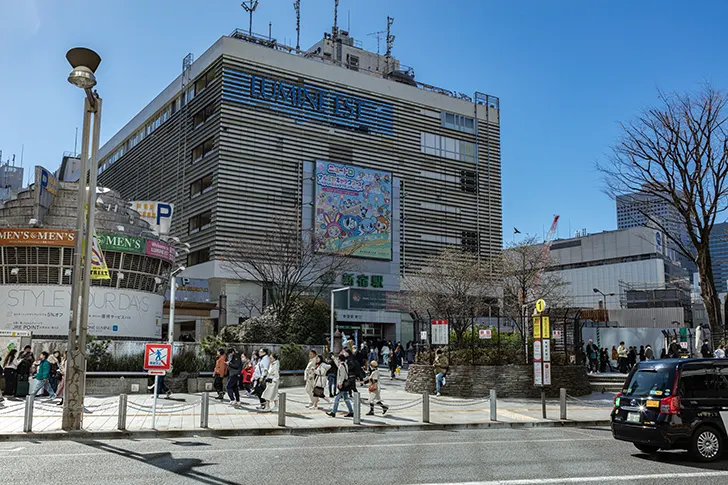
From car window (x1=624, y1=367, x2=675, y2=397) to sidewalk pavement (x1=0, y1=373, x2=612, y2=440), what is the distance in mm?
5566

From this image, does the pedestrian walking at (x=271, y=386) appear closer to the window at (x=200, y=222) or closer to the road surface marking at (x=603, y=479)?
the road surface marking at (x=603, y=479)

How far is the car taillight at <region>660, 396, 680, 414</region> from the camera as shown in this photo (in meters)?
11.2

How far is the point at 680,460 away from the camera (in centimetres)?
1132

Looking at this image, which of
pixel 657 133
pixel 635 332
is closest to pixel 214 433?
pixel 657 133

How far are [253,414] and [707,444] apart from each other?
38.6 feet

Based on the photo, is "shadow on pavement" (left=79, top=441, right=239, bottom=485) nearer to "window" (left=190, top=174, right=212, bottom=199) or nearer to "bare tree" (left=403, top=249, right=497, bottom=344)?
"bare tree" (left=403, top=249, right=497, bottom=344)

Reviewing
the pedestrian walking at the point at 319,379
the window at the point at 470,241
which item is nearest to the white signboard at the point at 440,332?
the pedestrian walking at the point at 319,379

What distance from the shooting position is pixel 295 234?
155ft

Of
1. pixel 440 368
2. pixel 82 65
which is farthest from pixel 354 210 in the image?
pixel 82 65

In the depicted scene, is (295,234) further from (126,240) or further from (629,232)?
(629,232)

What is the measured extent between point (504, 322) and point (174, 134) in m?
37.3

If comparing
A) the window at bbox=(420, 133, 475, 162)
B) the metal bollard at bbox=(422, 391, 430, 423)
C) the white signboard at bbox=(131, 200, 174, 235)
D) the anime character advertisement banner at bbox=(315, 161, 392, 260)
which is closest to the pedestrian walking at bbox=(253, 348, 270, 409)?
the metal bollard at bbox=(422, 391, 430, 423)

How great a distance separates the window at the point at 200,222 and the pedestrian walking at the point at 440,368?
116ft

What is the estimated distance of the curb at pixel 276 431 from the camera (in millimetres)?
14117
